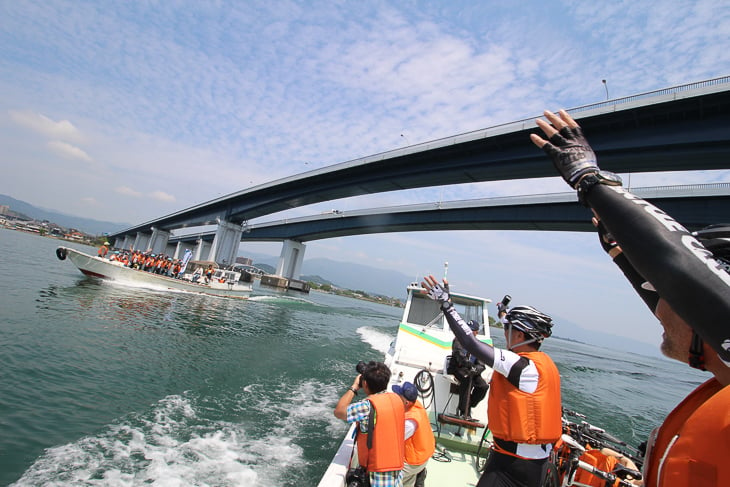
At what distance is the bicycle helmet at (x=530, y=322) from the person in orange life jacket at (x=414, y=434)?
1.43 m

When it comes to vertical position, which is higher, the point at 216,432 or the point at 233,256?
the point at 233,256

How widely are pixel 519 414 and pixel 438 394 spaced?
4500 mm

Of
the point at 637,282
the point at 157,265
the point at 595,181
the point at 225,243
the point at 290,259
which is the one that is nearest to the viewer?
the point at 595,181

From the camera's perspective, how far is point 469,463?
5531mm

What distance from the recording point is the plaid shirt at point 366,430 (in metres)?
3.31

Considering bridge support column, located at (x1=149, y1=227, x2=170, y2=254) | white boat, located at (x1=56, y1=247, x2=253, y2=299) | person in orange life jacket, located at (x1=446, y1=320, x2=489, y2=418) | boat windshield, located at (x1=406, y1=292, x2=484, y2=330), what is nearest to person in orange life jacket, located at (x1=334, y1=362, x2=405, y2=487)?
person in orange life jacket, located at (x1=446, y1=320, x2=489, y2=418)

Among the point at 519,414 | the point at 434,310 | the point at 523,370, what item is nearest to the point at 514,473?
the point at 519,414

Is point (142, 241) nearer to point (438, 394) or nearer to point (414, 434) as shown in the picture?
point (438, 394)

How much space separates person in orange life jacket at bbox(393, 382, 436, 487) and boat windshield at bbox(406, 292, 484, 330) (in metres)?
5.82

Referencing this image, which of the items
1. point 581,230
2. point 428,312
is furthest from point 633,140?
point 428,312

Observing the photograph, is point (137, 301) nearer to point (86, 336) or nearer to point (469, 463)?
point (86, 336)

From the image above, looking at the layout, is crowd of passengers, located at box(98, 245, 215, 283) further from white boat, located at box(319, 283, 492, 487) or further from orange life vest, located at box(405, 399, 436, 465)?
orange life vest, located at box(405, 399, 436, 465)

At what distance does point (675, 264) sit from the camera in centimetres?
90

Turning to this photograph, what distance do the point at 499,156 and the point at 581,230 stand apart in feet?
35.4
